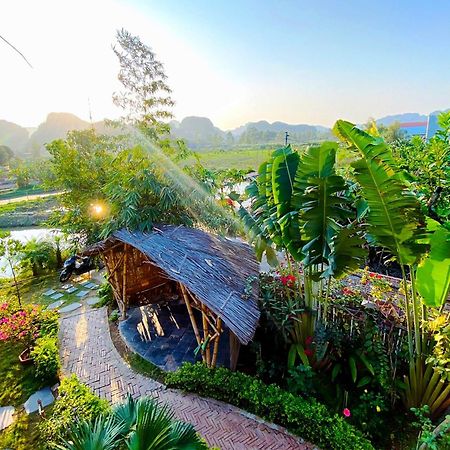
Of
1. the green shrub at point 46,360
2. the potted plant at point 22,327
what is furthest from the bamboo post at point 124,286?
the potted plant at point 22,327

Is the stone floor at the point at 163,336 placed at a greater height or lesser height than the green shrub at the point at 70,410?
lesser

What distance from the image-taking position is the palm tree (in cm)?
243

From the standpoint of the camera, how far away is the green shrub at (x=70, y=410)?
12.7 ft

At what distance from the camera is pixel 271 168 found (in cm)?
459

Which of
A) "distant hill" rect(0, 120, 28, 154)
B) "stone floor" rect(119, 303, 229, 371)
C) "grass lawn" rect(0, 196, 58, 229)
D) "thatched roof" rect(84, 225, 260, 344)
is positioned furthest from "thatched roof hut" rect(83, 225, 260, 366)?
"distant hill" rect(0, 120, 28, 154)

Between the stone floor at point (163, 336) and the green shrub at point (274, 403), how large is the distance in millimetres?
704

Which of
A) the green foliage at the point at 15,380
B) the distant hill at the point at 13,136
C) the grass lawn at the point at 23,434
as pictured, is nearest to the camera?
the grass lawn at the point at 23,434

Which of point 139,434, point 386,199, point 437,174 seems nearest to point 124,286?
point 139,434

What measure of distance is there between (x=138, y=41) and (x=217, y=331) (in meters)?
12.1

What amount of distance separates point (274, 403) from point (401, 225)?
Result: 9.90 ft

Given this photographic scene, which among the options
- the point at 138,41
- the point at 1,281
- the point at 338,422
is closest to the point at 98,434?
the point at 338,422

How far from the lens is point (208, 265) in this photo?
5156 mm

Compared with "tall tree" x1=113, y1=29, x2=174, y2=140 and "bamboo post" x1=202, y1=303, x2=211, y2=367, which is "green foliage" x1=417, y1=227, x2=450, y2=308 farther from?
"tall tree" x1=113, y1=29, x2=174, y2=140

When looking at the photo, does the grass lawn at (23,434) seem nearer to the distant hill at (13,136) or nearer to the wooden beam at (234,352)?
the wooden beam at (234,352)
